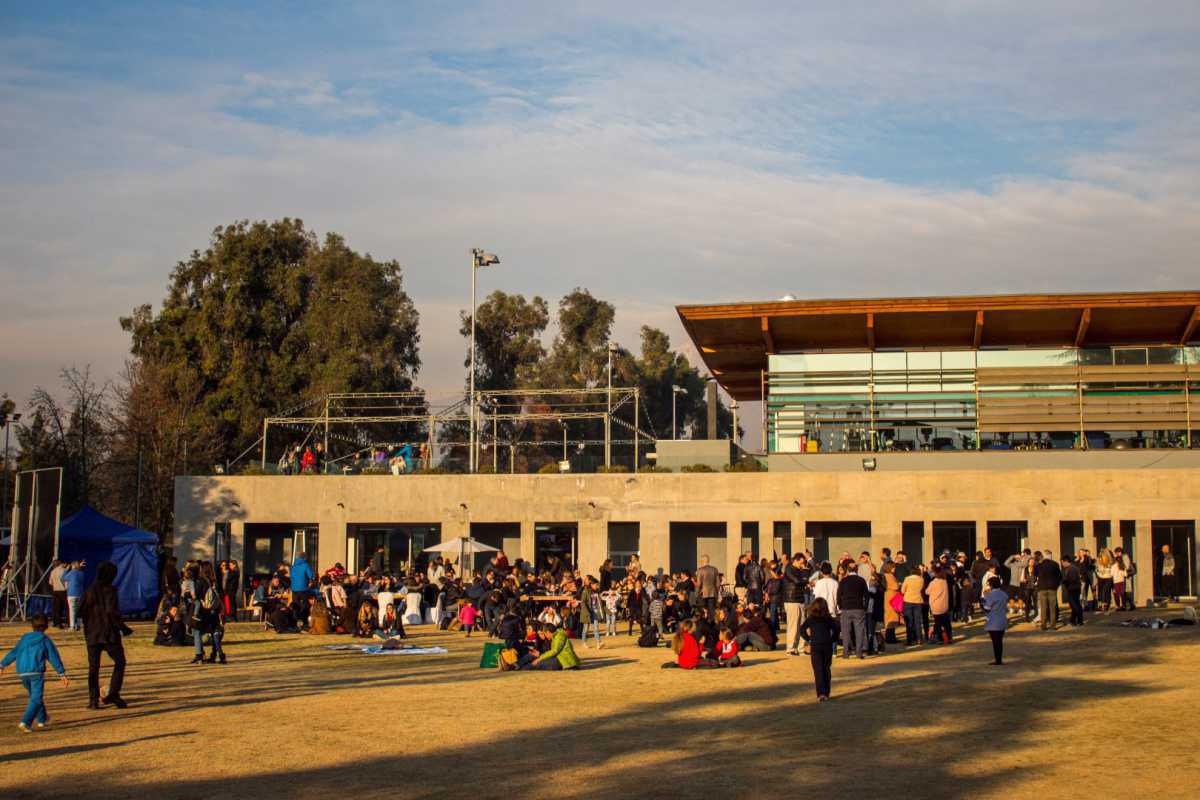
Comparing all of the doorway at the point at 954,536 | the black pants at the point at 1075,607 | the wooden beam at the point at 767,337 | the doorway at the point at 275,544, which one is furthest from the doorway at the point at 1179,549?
the doorway at the point at 275,544

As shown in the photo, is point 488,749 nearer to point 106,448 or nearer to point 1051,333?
point 1051,333

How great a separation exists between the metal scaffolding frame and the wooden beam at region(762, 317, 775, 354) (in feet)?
14.3

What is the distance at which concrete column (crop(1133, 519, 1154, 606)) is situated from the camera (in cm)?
3516

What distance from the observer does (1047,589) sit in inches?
996

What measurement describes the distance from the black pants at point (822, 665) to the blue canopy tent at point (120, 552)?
64.2ft

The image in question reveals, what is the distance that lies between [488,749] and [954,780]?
15.4 feet

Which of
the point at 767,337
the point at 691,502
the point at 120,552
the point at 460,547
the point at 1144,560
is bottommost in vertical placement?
the point at 1144,560

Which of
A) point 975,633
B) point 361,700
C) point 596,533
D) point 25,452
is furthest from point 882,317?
point 25,452

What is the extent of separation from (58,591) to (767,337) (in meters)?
21.5

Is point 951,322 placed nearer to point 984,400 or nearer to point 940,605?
point 984,400

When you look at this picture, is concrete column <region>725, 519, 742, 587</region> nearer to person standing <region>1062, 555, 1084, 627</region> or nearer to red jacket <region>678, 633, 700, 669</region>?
person standing <region>1062, 555, 1084, 627</region>

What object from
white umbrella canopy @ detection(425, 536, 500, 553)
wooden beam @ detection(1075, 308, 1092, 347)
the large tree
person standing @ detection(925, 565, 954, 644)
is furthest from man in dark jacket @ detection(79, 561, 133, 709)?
the large tree

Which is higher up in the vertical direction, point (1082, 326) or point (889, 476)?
point (1082, 326)

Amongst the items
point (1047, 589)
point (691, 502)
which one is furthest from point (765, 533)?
point (1047, 589)
